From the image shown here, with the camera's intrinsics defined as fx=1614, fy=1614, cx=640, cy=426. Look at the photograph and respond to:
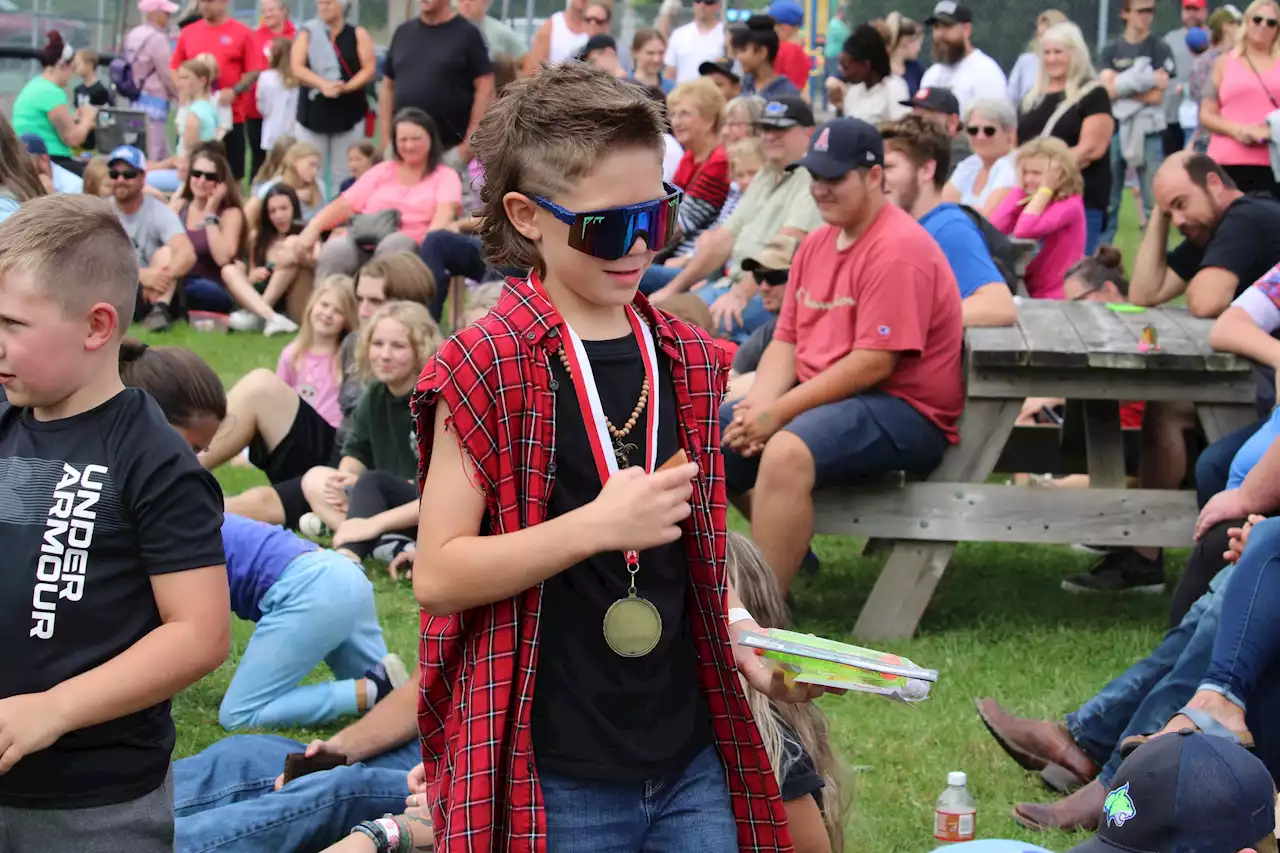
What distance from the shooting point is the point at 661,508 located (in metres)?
2.10

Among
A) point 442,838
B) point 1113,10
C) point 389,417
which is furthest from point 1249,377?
point 1113,10

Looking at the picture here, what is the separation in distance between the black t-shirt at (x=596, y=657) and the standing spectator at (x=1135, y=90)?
1178cm

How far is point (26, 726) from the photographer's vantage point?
2.33m

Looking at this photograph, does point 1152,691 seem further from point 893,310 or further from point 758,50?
point 758,50

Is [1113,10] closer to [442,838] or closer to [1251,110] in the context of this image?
[1251,110]

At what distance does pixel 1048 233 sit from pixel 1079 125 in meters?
2.54

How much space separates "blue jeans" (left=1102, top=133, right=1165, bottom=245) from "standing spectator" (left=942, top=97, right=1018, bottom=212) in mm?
3710

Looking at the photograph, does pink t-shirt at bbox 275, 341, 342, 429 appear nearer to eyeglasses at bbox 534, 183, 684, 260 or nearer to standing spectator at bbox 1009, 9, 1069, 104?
eyeglasses at bbox 534, 183, 684, 260

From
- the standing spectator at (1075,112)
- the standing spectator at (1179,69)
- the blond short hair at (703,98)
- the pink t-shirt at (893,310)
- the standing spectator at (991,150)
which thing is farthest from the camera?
the standing spectator at (1179,69)

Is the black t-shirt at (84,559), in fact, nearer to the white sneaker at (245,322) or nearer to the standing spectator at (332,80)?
the white sneaker at (245,322)

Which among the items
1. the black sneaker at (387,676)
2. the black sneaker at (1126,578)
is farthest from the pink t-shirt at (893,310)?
the black sneaker at (387,676)

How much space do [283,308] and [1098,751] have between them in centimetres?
879

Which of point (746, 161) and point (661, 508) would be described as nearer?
point (661, 508)

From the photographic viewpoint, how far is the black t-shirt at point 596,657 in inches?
88.4
